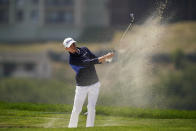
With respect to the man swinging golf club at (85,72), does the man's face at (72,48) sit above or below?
above

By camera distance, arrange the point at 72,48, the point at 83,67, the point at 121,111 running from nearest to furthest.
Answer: the point at 72,48 < the point at 83,67 < the point at 121,111

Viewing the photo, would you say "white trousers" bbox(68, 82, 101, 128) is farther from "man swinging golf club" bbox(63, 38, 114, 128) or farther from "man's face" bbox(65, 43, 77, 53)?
"man's face" bbox(65, 43, 77, 53)

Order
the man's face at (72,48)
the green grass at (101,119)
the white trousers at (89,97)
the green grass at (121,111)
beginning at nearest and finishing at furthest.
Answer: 1. the man's face at (72,48)
2. the white trousers at (89,97)
3. the green grass at (101,119)
4. the green grass at (121,111)

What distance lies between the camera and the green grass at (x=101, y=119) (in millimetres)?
14516

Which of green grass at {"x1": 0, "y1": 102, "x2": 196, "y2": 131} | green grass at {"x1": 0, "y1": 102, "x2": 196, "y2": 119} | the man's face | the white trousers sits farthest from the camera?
green grass at {"x1": 0, "y1": 102, "x2": 196, "y2": 119}

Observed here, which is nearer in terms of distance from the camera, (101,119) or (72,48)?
(72,48)

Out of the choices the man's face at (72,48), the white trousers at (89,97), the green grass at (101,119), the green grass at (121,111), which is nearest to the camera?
the man's face at (72,48)

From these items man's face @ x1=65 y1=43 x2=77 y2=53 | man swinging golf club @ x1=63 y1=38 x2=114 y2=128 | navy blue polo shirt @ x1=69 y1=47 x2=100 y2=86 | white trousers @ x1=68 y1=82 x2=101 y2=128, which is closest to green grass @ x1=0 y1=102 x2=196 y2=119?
white trousers @ x1=68 y1=82 x2=101 y2=128

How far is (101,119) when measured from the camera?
1708 centimetres

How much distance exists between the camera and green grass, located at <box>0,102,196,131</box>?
14.5 metres

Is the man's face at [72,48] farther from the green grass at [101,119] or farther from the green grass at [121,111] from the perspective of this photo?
the green grass at [121,111]

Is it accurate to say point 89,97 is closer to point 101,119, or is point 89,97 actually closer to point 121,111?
point 101,119

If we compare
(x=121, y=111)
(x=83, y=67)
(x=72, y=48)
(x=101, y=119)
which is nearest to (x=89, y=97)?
(x=83, y=67)

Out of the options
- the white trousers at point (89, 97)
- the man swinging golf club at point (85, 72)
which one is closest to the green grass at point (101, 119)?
the white trousers at point (89, 97)
